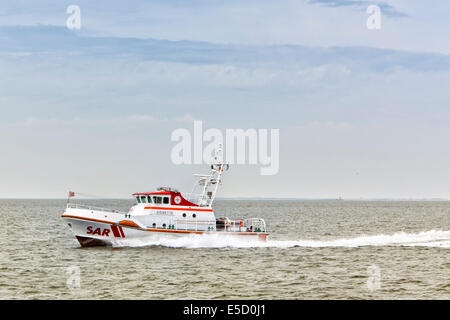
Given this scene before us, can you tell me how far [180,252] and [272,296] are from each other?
15.5 metres

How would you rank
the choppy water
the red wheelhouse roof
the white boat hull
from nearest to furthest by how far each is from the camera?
the choppy water
the white boat hull
the red wheelhouse roof

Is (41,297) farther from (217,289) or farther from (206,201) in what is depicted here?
(206,201)

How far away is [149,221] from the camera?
1688 inches

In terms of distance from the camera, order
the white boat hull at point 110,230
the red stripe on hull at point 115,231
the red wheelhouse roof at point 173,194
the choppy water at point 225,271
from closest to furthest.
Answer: the choppy water at point 225,271 < the white boat hull at point 110,230 < the red stripe on hull at point 115,231 < the red wheelhouse roof at point 173,194

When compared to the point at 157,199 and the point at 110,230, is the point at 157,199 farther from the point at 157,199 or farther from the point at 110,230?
the point at 110,230

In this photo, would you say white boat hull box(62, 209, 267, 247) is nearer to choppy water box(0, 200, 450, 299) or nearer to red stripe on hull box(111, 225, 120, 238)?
red stripe on hull box(111, 225, 120, 238)

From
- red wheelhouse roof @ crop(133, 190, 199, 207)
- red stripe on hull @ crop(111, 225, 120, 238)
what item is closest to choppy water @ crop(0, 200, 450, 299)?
red stripe on hull @ crop(111, 225, 120, 238)

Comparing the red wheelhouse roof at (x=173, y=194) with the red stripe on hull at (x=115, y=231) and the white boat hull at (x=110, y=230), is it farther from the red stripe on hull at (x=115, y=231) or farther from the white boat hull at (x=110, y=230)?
the red stripe on hull at (x=115, y=231)

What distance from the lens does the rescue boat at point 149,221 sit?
4212cm

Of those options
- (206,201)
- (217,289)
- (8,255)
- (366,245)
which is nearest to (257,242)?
(206,201)

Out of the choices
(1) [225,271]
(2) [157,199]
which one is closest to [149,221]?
(2) [157,199]

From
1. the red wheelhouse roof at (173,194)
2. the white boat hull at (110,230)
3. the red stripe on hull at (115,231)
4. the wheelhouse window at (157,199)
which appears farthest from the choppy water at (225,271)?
the wheelhouse window at (157,199)

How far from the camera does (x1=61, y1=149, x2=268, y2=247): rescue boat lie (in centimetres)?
4212

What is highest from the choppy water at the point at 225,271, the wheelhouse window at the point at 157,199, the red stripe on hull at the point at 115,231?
the wheelhouse window at the point at 157,199
